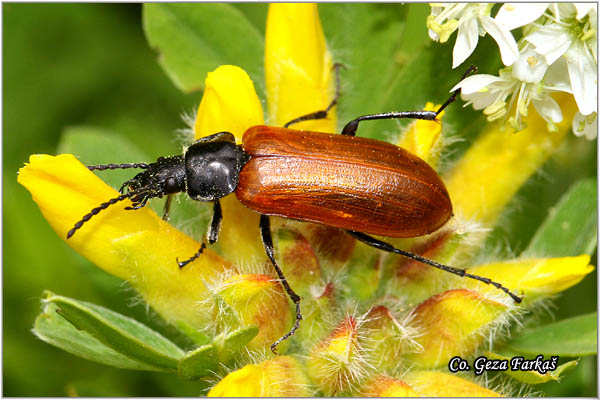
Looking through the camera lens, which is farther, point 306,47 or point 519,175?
point 519,175

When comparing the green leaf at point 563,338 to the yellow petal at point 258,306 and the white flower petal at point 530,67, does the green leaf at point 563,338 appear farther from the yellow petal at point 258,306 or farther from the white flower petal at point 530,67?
the white flower petal at point 530,67

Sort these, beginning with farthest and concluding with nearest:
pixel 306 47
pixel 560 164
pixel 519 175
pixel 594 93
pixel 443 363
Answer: pixel 560 164 → pixel 519 175 → pixel 306 47 → pixel 443 363 → pixel 594 93

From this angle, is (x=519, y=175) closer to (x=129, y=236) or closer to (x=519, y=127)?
(x=519, y=127)

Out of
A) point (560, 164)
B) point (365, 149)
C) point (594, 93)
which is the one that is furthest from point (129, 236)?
point (560, 164)

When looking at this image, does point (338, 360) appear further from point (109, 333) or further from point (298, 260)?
point (109, 333)

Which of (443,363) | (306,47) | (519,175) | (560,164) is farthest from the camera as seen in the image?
(560,164)

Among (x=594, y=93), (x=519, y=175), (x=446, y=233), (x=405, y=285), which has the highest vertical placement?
(x=594, y=93)

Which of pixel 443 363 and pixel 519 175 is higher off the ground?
pixel 519 175

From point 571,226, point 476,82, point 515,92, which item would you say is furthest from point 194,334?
point 571,226
